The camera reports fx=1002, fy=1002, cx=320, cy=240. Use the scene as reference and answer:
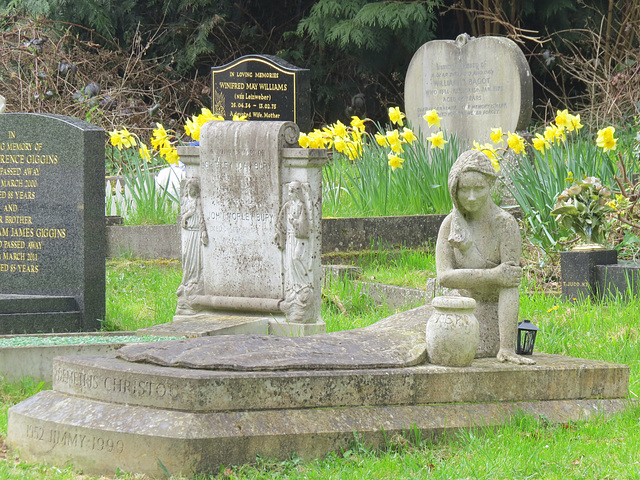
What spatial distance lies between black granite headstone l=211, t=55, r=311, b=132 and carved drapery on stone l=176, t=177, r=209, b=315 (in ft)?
13.3

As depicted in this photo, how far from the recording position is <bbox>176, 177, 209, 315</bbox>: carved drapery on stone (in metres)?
7.50

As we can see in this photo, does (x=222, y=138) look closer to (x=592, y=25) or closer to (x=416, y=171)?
(x=416, y=171)

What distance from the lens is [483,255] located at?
203 inches

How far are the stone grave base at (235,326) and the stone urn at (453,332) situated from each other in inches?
86.7

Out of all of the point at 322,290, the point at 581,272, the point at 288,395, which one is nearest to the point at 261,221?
the point at 322,290

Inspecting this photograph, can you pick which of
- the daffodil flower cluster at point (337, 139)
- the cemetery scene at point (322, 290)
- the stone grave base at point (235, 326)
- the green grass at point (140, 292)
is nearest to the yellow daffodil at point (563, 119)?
the cemetery scene at point (322, 290)

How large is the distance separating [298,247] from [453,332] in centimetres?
246

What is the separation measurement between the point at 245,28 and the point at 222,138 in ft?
35.3

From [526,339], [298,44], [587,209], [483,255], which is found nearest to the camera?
[483,255]

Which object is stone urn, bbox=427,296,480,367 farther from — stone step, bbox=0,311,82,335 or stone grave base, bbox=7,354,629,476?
stone step, bbox=0,311,82,335

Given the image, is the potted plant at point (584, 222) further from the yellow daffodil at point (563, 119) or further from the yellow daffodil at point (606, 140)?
the yellow daffodil at point (563, 119)

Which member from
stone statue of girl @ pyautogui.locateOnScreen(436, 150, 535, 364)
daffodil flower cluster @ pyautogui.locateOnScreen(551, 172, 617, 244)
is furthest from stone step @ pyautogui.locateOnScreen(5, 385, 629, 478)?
daffodil flower cluster @ pyautogui.locateOnScreen(551, 172, 617, 244)

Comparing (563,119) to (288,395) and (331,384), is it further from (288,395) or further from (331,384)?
(288,395)

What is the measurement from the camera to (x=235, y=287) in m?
7.41
